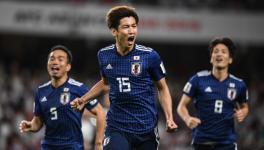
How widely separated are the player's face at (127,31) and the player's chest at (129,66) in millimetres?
146

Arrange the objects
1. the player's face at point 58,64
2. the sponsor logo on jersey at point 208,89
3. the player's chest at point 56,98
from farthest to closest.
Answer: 1. the sponsor logo on jersey at point 208,89
2. the player's face at point 58,64
3. the player's chest at point 56,98

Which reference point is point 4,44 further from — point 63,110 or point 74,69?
point 63,110

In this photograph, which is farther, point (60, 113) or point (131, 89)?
point (60, 113)

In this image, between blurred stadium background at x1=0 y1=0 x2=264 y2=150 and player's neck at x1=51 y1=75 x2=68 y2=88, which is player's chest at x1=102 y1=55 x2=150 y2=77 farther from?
blurred stadium background at x1=0 y1=0 x2=264 y2=150

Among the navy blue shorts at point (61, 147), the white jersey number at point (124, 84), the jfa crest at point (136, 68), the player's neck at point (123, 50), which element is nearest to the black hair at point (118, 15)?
the player's neck at point (123, 50)

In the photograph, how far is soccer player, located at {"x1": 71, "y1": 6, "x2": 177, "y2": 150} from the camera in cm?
670

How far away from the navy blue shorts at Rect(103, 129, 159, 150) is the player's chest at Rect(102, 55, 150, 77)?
58 centimetres

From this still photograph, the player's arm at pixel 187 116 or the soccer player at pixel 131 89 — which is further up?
the soccer player at pixel 131 89

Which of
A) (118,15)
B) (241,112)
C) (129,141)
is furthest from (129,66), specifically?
(241,112)

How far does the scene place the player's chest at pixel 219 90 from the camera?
329 inches

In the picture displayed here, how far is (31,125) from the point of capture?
25.7ft

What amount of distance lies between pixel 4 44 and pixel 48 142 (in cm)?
1410

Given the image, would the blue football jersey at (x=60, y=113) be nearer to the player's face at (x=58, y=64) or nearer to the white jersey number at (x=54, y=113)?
the white jersey number at (x=54, y=113)

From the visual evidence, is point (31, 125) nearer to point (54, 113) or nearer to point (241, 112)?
point (54, 113)
